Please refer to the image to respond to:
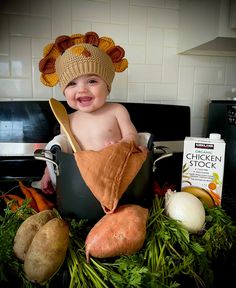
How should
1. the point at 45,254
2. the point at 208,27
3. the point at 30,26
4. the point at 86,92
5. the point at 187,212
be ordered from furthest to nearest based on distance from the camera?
the point at 30,26, the point at 208,27, the point at 86,92, the point at 187,212, the point at 45,254

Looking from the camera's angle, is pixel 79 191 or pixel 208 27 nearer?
pixel 79 191

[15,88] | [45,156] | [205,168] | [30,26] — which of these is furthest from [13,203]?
[30,26]

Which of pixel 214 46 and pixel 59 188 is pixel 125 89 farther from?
pixel 59 188

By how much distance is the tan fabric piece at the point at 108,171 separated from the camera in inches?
16.1

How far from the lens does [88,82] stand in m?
0.54

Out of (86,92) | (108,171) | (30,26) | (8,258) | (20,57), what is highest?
(30,26)

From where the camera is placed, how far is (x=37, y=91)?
0.91 meters

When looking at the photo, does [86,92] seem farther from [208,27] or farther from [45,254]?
[208,27]

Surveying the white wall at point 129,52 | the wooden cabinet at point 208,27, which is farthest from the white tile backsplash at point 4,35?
the wooden cabinet at point 208,27

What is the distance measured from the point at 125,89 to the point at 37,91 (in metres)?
0.32

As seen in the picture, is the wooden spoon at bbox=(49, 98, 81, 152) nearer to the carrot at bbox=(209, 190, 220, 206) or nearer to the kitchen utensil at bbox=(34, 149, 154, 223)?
the kitchen utensil at bbox=(34, 149, 154, 223)

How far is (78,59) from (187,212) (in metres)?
0.35

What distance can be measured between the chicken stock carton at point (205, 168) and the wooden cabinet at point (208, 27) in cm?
33
